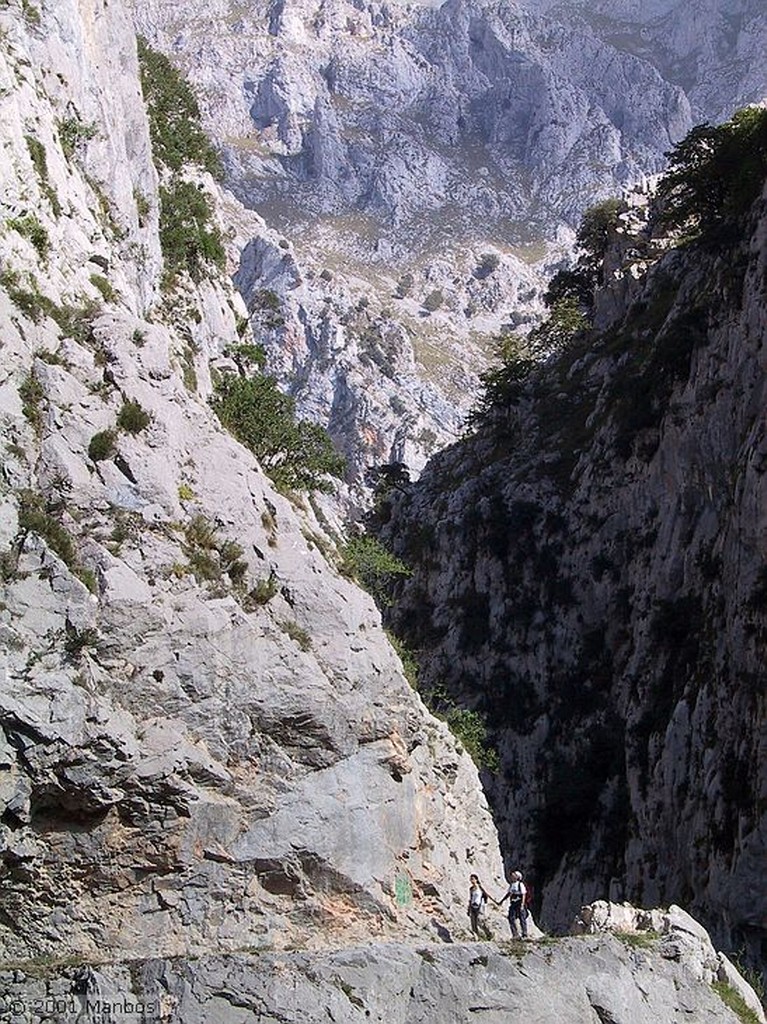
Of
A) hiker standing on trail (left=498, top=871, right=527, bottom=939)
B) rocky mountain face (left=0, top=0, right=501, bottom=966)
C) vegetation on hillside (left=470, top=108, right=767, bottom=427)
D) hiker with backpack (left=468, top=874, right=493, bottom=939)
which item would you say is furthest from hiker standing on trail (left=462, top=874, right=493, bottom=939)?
vegetation on hillside (left=470, top=108, right=767, bottom=427)

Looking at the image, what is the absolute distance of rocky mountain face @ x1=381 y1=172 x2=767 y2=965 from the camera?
34031mm

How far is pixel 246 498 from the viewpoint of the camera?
89.6 feet

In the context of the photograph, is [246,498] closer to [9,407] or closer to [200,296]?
[9,407]

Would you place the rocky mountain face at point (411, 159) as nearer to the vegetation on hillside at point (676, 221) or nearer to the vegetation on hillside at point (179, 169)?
the vegetation on hillside at point (676, 221)

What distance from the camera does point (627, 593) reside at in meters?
48.1

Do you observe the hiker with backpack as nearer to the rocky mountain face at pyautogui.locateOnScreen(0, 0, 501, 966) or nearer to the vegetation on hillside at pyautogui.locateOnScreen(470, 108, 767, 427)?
the rocky mountain face at pyautogui.locateOnScreen(0, 0, 501, 966)

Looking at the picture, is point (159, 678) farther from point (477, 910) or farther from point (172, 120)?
point (172, 120)

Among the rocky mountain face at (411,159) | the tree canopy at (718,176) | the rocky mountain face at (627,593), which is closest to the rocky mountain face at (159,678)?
the rocky mountain face at (627,593)

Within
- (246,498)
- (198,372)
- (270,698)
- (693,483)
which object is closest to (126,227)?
(198,372)

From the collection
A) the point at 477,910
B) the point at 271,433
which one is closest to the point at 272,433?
the point at 271,433

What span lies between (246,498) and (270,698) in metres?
5.41

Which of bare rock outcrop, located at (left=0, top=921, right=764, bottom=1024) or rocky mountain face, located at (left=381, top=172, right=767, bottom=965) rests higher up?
rocky mountain face, located at (left=381, top=172, right=767, bottom=965)

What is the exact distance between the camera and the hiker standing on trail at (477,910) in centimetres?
2484

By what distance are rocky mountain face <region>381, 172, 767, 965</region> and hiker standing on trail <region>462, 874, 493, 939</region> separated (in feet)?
29.3
